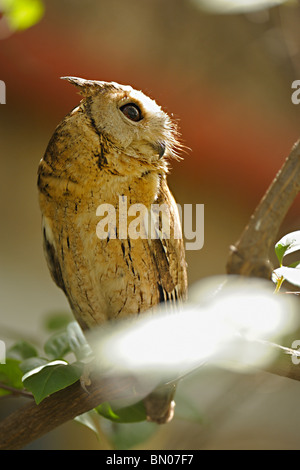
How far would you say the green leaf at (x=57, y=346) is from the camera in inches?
41.4

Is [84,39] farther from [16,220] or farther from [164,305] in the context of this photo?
[164,305]

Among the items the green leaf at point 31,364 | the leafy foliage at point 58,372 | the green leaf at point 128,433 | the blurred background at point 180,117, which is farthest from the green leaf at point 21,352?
the blurred background at point 180,117

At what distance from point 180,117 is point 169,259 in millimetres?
1171

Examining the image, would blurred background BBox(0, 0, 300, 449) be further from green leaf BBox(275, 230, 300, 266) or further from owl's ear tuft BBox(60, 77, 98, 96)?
green leaf BBox(275, 230, 300, 266)

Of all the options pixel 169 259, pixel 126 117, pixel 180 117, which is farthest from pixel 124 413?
pixel 180 117

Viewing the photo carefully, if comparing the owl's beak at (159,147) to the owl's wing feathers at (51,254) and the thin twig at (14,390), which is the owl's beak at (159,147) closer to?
the owl's wing feathers at (51,254)

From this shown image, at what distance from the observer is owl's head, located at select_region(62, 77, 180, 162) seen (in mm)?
875

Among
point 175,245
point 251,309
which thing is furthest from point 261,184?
point 251,309

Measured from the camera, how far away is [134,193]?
939 millimetres

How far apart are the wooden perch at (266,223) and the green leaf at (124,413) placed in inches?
12.8

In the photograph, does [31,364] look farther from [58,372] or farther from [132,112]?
[132,112]


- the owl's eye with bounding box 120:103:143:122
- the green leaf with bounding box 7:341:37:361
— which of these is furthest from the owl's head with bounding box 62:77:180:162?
the green leaf with bounding box 7:341:37:361

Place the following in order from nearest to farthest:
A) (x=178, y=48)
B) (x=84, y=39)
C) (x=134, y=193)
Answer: (x=134, y=193) < (x=84, y=39) < (x=178, y=48)

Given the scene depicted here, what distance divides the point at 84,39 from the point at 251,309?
5.83 feet
